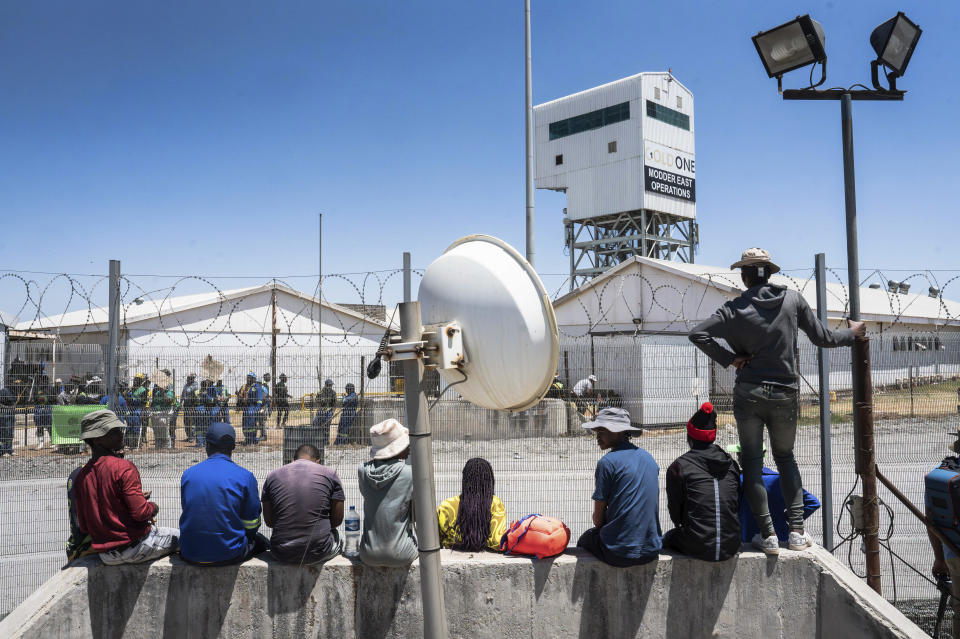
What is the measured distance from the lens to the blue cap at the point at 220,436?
4.43m

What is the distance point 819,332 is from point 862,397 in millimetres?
621

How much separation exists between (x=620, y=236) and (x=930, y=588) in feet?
124

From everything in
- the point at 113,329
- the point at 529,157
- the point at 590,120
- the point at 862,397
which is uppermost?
the point at 590,120

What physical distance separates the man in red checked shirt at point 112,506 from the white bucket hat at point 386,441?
4.55 ft

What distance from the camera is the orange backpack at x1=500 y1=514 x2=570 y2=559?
4180mm

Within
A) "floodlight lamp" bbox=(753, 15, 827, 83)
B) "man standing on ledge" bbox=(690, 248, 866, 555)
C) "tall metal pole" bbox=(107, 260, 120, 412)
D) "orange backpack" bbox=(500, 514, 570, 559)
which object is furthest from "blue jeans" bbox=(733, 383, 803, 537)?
"tall metal pole" bbox=(107, 260, 120, 412)

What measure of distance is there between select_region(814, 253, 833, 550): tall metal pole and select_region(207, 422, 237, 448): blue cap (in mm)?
4244

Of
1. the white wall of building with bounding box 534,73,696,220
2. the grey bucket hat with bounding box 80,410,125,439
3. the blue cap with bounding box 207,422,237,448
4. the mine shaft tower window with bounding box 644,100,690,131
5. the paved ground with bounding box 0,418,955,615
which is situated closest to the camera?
the grey bucket hat with bounding box 80,410,125,439

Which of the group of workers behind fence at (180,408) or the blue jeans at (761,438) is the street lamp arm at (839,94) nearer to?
the blue jeans at (761,438)

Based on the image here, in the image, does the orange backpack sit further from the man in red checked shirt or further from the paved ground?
the paved ground

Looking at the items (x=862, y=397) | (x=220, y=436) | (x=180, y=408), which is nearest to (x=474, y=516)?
(x=220, y=436)

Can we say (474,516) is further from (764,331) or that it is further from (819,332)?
(819,332)

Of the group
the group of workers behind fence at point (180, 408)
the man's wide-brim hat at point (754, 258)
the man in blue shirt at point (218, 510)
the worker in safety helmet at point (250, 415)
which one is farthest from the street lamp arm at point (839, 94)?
the worker in safety helmet at point (250, 415)

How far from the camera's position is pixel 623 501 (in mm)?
4176
